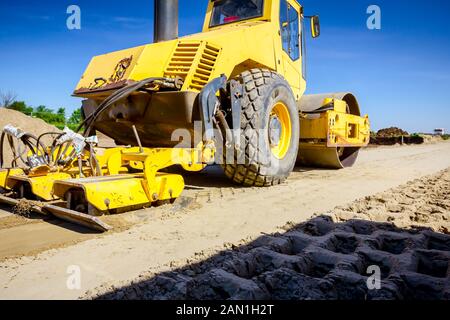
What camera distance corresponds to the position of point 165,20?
477cm

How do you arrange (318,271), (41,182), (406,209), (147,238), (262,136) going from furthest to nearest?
(262,136), (41,182), (406,209), (147,238), (318,271)

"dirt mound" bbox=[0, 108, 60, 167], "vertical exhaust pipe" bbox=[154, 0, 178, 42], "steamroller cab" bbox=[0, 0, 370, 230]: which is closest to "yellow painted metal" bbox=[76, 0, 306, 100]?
"steamroller cab" bbox=[0, 0, 370, 230]

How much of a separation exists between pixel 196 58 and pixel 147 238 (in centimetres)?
215

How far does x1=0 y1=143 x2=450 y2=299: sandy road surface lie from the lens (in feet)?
6.42

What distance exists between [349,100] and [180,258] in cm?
693

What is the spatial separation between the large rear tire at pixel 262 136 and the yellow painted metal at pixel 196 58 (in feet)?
1.14

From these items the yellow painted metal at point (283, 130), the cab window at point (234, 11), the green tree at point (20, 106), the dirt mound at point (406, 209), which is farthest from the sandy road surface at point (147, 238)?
the green tree at point (20, 106)

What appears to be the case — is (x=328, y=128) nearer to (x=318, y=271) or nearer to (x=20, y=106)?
(x=318, y=271)

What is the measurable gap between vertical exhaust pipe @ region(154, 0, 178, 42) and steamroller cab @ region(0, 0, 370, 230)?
13 mm

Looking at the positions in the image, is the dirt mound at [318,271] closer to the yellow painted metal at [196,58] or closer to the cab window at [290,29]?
the yellow painted metal at [196,58]

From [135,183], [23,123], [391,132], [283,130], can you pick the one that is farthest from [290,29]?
[391,132]

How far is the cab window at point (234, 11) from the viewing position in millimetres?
5469
